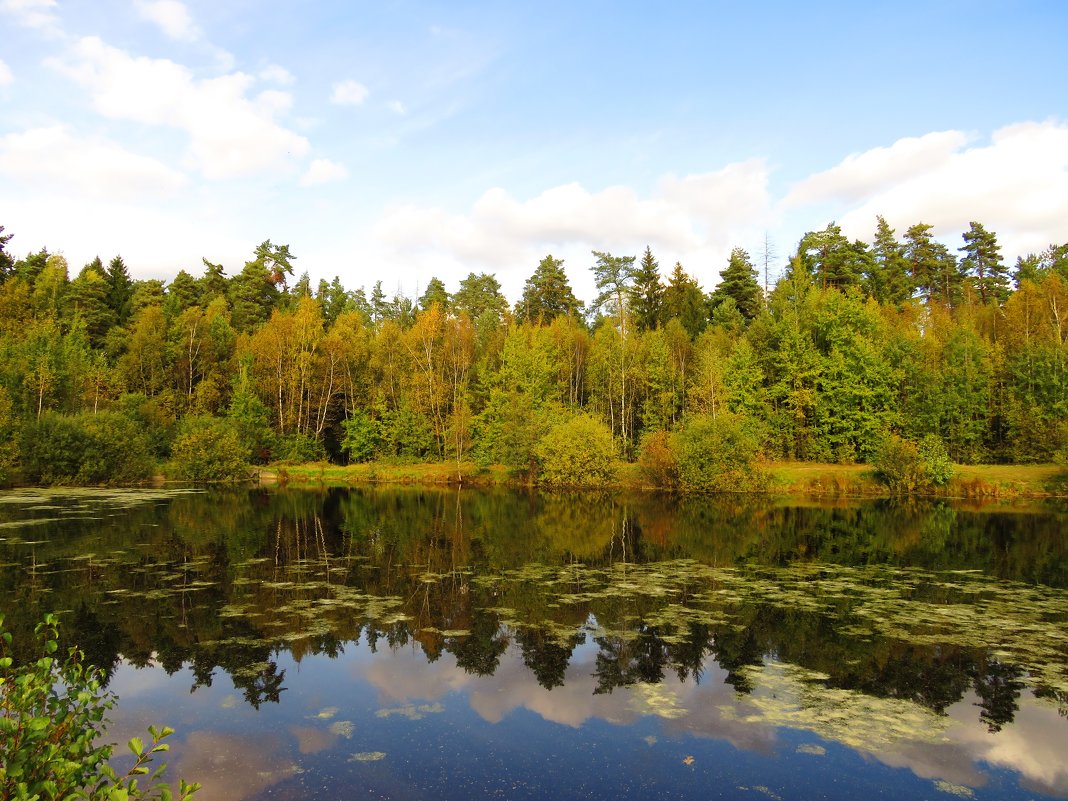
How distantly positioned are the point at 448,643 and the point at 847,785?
699 centimetres

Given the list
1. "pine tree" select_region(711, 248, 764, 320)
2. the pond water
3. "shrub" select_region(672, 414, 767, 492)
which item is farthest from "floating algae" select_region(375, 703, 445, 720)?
"pine tree" select_region(711, 248, 764, 320)

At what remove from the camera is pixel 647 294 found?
234ft

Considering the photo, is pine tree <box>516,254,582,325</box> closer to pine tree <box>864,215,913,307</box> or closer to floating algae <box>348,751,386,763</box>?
pine tree <box>864,215,913,307</box>

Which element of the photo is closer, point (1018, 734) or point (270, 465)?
point (1018, 734)

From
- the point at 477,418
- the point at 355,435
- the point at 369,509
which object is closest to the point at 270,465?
the point at 355,435

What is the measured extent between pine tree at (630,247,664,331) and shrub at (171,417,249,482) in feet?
130

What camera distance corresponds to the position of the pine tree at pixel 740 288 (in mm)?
68500

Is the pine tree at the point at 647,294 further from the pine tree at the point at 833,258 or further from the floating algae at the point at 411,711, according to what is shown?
the floating algae at the point at 411,711

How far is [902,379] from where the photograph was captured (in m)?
48.9

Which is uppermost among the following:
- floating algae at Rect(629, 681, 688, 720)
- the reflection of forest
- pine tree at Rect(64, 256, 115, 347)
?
pine tree at Rect(64, 256, 115, 347)

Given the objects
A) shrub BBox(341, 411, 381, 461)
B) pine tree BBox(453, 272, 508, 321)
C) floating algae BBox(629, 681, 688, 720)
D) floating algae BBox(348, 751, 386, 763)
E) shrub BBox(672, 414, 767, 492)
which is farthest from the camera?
pine tree BBox(453, 272, 508, 321)

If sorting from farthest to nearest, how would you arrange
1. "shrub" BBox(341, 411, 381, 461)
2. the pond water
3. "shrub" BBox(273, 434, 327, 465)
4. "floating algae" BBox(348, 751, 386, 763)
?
1. "shrub" BBox(341, 411, 381, 461)
2. "shrub" BBox(273, 434, 327, 465)
3. "floating algae" BBox(348, 751, 386, 763)
4. the pond water

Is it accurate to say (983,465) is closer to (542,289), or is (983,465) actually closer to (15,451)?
(542,289)

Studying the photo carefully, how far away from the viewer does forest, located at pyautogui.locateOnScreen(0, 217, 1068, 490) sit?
43.0 meters
